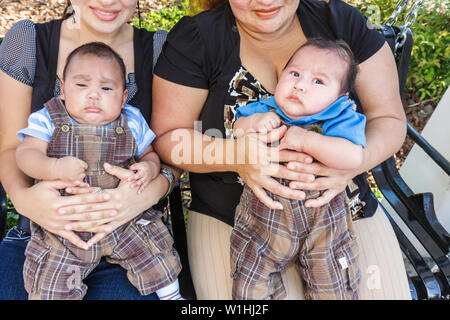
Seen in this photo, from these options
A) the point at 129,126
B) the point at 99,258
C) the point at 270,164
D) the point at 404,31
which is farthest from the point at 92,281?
the point at 404,31

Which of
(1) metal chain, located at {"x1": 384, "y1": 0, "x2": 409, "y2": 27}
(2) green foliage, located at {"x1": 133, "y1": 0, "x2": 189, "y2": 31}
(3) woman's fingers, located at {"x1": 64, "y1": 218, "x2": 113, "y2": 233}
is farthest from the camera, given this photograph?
(2) green foliage, located at {"x1": 133, "y1": 0, "x2": 189, "y2": 31}

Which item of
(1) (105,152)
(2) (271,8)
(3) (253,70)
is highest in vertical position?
(2) (271,8)

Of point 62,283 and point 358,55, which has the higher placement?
point 358,55

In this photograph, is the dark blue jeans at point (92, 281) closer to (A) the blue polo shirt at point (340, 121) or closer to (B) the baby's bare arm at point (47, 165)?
(B) the baby's bare arm at point (47, 165)

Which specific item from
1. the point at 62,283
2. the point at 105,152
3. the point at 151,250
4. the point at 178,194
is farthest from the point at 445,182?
the point at 62,283

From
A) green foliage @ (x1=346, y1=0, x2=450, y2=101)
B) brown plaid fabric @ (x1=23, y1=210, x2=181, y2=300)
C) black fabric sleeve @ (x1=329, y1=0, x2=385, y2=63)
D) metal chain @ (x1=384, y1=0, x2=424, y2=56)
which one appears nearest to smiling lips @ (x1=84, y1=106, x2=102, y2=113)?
brown plaid fabric @ (x1=23, y1=210, x2=181, y2=300)

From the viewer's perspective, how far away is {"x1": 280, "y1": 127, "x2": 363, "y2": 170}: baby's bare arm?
4.91 ft

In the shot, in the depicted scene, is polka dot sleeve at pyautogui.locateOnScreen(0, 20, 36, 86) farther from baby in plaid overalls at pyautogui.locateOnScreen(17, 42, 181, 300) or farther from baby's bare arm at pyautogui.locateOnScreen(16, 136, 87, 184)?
baby's bare arm at pyautogui.locateOnScreen(16, 136, 87, 184)

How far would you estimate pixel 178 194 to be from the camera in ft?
6.87

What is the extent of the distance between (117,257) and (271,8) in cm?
122

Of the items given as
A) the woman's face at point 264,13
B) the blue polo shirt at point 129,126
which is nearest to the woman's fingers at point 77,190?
the blue polo shirt at point 129,126

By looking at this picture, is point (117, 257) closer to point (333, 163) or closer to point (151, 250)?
point (151, 250)

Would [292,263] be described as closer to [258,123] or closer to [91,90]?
[258,123]

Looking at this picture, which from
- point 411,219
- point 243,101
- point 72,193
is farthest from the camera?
point 411,219
